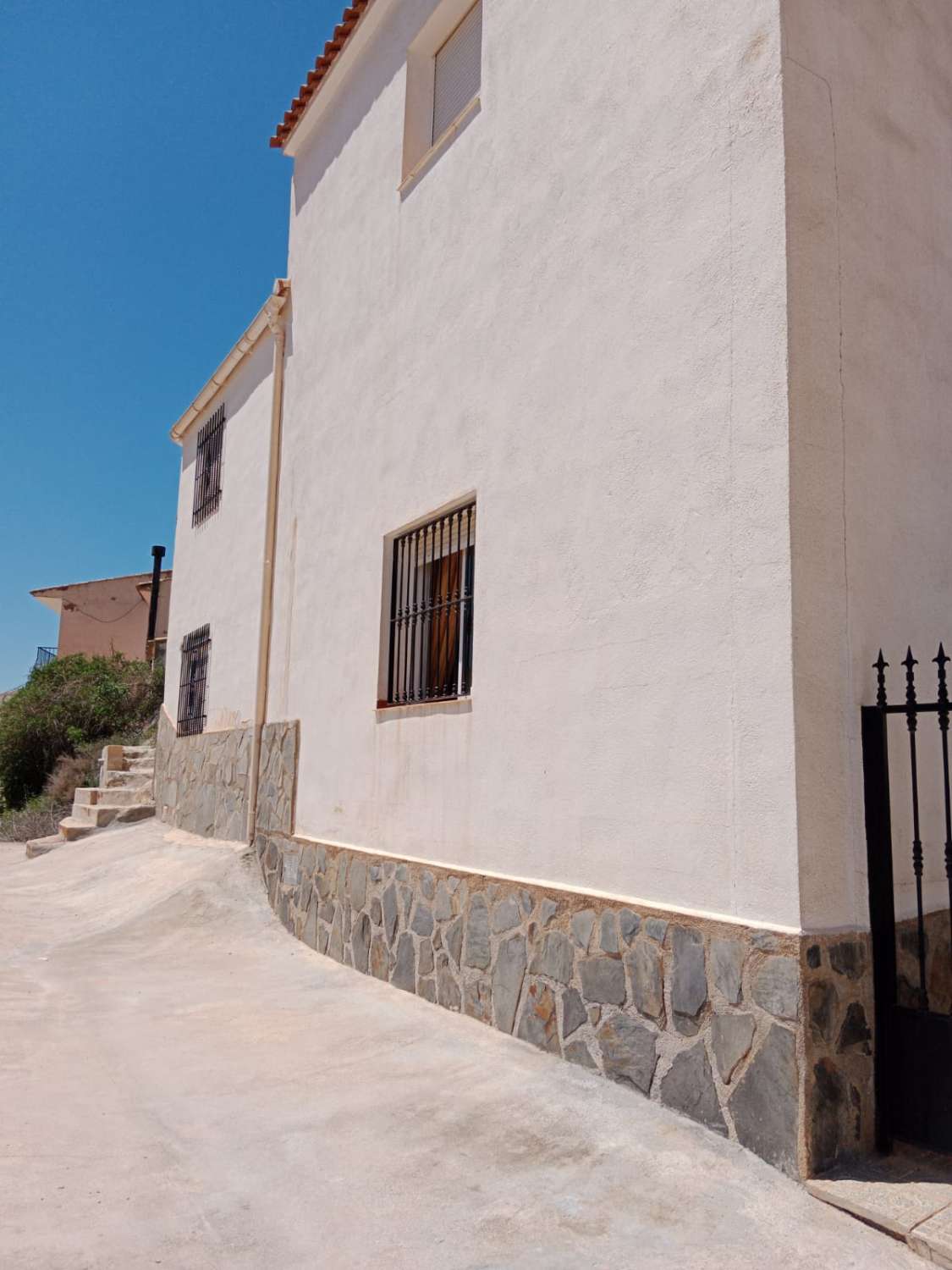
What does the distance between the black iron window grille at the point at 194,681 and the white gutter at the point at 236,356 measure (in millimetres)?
3007

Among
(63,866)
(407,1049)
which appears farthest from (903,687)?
(63,866)

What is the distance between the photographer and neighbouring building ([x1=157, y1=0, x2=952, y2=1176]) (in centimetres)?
361

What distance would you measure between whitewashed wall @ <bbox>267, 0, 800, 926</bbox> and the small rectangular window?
0.92ft

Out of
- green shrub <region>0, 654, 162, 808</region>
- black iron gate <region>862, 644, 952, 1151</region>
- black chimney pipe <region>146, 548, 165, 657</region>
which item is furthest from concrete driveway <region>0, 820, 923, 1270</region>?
black chimney pipe <region>146, 548, 165, 657</region>

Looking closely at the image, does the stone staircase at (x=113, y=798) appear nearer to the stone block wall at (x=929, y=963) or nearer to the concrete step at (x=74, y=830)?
the concrete step at (x=74, y=830)

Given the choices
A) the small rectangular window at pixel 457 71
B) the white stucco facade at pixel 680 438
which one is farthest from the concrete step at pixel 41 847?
the small rectangular window at pixel 457 71

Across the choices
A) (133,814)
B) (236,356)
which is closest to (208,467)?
(236,356)

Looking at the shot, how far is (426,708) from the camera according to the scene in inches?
240

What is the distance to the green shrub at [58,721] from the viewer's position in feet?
56.2

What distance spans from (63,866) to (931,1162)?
33.0 feet

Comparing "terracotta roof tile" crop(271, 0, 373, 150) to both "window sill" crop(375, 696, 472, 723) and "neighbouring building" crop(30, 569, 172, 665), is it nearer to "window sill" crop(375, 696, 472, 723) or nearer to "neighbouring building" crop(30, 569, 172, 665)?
"window sill" crop(375, 696, 472, 723)

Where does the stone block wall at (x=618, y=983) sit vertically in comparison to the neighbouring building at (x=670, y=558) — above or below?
below

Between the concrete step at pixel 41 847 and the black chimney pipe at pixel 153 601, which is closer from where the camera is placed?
the concrete step at pixel 41 847

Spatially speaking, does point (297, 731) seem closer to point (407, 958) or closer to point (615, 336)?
point (407, 958)
